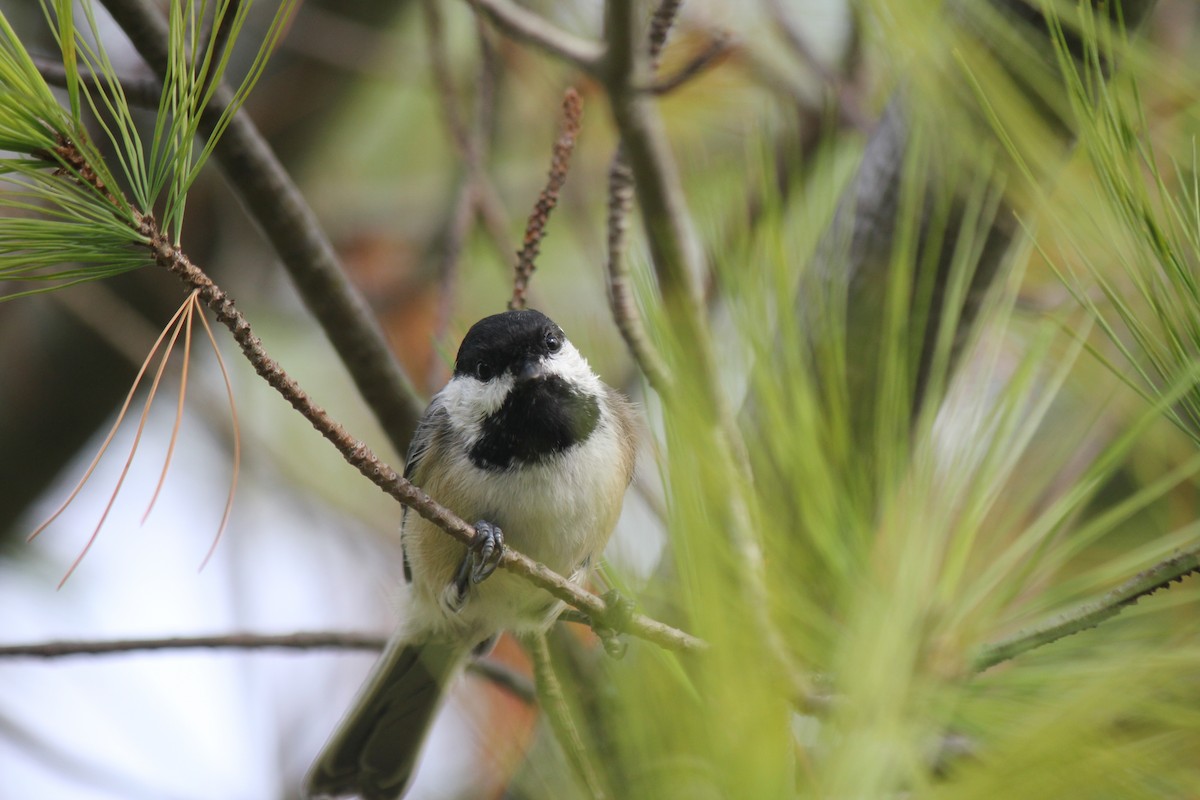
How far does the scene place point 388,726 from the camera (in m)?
2.54

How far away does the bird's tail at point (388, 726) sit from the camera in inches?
98.3

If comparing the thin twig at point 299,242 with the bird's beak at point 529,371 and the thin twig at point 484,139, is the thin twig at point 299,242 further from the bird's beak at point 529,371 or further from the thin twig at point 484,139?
the thin twig at point 484,139

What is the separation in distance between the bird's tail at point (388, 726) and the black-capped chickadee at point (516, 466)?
0.22 m

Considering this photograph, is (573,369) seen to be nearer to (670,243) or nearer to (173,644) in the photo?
(670,243)

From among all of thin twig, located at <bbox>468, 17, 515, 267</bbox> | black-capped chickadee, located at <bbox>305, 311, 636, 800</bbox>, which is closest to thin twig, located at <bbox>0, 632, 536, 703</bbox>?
black-capped chickadee, located at <bbox>305, 311, 636, 800</bbox>

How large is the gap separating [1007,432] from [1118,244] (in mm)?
260

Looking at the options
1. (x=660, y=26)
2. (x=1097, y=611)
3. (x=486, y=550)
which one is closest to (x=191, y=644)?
(x=486, y=550)

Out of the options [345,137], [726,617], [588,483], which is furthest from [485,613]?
[345,137]

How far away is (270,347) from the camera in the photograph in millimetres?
3842

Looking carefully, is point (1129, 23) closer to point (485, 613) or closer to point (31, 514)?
point (485, 613)

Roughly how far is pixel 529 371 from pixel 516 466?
19 centimetres

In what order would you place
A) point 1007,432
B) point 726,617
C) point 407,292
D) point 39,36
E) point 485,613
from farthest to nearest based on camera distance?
1. point 407,292
2. point 39,36
3. point 485,613
4. point 1007,432
5. point 726,617

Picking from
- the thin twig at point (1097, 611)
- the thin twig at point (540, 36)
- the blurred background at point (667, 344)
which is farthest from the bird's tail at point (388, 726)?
the thin twig at point (1097, 611)

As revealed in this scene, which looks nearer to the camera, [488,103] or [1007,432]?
[1007,432]
